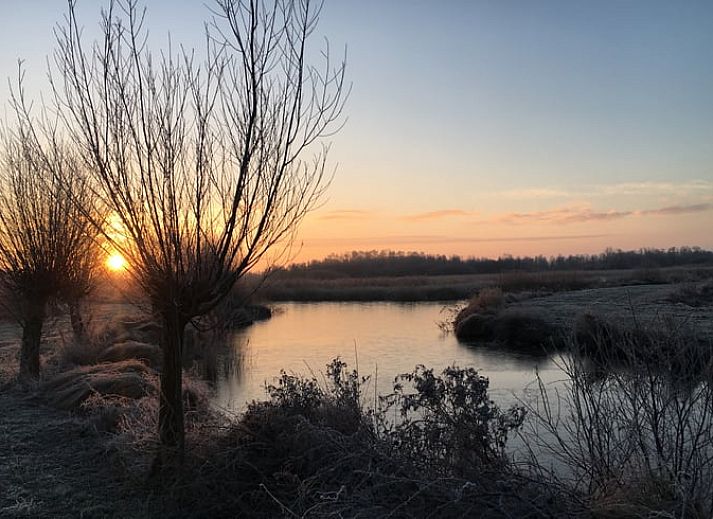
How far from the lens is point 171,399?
631cm

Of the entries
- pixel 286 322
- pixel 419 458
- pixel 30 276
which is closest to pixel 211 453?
pixel 419 458

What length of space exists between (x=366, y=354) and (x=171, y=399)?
12.6 meters

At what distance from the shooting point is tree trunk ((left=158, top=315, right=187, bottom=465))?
624 centimetres

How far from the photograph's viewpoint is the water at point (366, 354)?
13.7m

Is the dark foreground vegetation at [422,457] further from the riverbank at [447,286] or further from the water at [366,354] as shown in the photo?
the riverbank at [447,286]

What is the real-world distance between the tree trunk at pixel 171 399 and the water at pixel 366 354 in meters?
3.15

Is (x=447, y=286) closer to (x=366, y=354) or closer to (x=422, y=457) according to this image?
(x=366, y=354)

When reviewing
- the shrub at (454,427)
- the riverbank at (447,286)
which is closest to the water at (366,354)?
the shrub at (454,427)

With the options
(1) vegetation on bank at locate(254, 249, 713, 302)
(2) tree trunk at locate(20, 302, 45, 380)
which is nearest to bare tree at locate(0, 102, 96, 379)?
(2) tree trunk at locate(20, 302, 45, 380)

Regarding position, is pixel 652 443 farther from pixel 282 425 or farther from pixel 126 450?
pixel 126 450

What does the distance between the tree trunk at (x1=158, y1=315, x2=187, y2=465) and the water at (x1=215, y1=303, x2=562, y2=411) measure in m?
3.15

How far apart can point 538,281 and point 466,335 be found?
18.0m

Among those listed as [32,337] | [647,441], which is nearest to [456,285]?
[32,337]

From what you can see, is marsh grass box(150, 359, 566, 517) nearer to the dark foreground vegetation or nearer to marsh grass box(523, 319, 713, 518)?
the dark foreground vegetation
